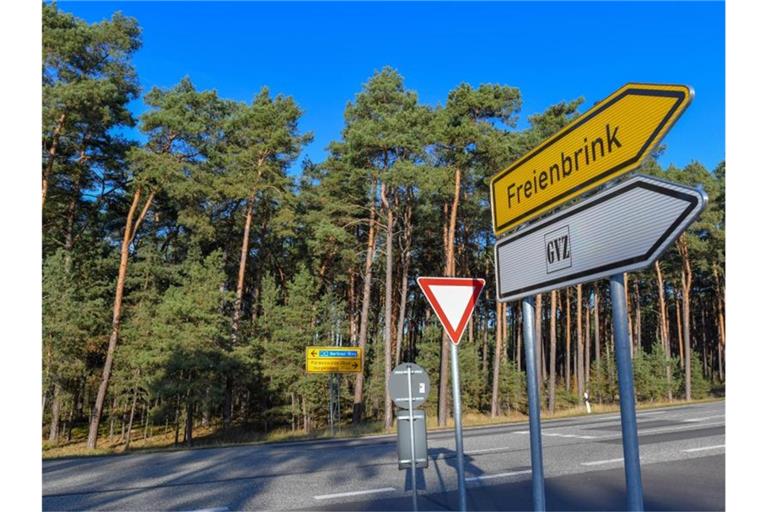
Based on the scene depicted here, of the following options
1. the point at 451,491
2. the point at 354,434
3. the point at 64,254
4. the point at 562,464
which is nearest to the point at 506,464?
the point at 562,464

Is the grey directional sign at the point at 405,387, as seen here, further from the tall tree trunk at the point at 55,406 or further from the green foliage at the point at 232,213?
the tall tree trunk at the point at 55,406

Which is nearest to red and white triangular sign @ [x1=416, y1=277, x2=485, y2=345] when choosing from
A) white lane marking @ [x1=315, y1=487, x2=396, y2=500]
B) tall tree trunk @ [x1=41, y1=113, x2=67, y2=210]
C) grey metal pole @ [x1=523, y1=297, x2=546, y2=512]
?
grey metal pole @ [x1=523, y1=297, x2=546, y2=512]

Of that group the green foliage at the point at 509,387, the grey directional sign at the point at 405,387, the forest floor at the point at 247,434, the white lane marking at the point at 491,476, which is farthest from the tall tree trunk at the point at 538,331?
the forest floor at the point at 247,434

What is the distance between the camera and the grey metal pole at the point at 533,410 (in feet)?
9.51

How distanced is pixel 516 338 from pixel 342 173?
30672mm

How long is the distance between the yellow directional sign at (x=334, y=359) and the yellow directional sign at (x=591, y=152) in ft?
74.2

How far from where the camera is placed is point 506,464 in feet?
34.2

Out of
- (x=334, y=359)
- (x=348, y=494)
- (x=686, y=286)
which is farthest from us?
(x=686, y=286)

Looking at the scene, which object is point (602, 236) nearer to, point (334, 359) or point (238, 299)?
point (334, 359)

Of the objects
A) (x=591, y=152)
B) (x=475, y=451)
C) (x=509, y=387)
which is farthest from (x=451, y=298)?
(x=509, y=387)

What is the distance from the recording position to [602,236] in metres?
2.48

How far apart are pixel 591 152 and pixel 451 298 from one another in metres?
2.68

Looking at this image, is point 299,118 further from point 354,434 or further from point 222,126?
point 354,434

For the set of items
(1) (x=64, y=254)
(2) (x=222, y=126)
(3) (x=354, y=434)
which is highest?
(2) (x=222, y=126)
